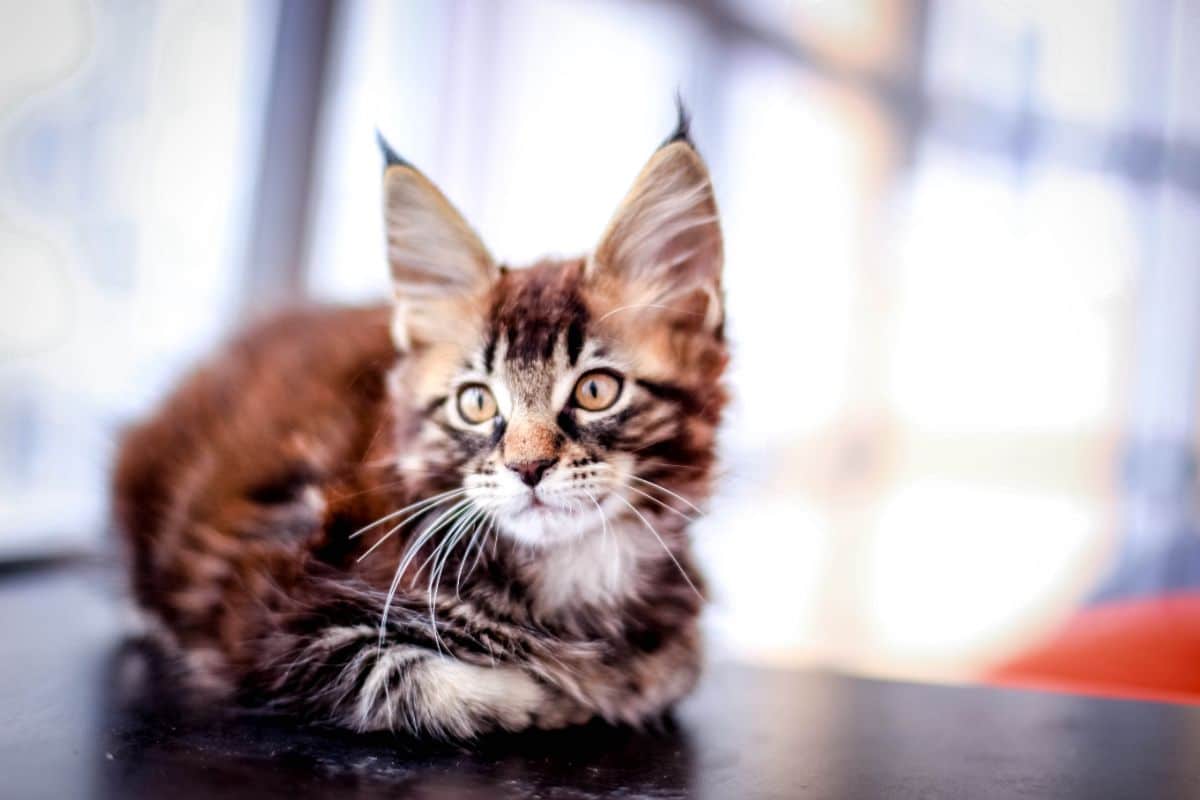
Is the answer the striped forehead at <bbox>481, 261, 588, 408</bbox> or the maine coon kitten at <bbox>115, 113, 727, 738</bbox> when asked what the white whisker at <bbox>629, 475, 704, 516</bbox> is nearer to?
the maine coon kitten at <bbox>115, 113, 727, 738</bbox>

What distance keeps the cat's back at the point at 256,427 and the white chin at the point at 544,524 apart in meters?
0.30

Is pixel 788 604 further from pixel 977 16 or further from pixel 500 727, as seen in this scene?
pixel 500 727

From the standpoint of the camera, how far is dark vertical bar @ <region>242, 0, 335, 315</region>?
2.60 m

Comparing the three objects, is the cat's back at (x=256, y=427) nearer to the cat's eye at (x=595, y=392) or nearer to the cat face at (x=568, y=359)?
the cat face at (x=568, y=359)

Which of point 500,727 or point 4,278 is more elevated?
point 4,278

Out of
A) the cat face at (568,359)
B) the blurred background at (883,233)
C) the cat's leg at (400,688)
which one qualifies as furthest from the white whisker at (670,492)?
the blurred background at (883,233)

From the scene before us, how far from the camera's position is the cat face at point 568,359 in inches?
42.4

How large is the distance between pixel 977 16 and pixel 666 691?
2.60 metres

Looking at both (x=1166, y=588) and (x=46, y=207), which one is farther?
(x=1166, y=588)

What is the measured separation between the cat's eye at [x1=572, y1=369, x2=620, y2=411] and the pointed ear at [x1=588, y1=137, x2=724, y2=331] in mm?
101

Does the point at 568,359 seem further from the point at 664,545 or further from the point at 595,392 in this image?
the point at 664,545

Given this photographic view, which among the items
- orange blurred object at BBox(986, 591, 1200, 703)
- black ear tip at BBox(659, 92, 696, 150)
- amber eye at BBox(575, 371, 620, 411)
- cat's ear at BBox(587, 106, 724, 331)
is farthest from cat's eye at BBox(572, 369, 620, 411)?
orange blurred object at BBox(986, 591, 1200, 703)

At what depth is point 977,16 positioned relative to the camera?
3.08m

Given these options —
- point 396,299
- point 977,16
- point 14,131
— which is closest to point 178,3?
point 14,131
